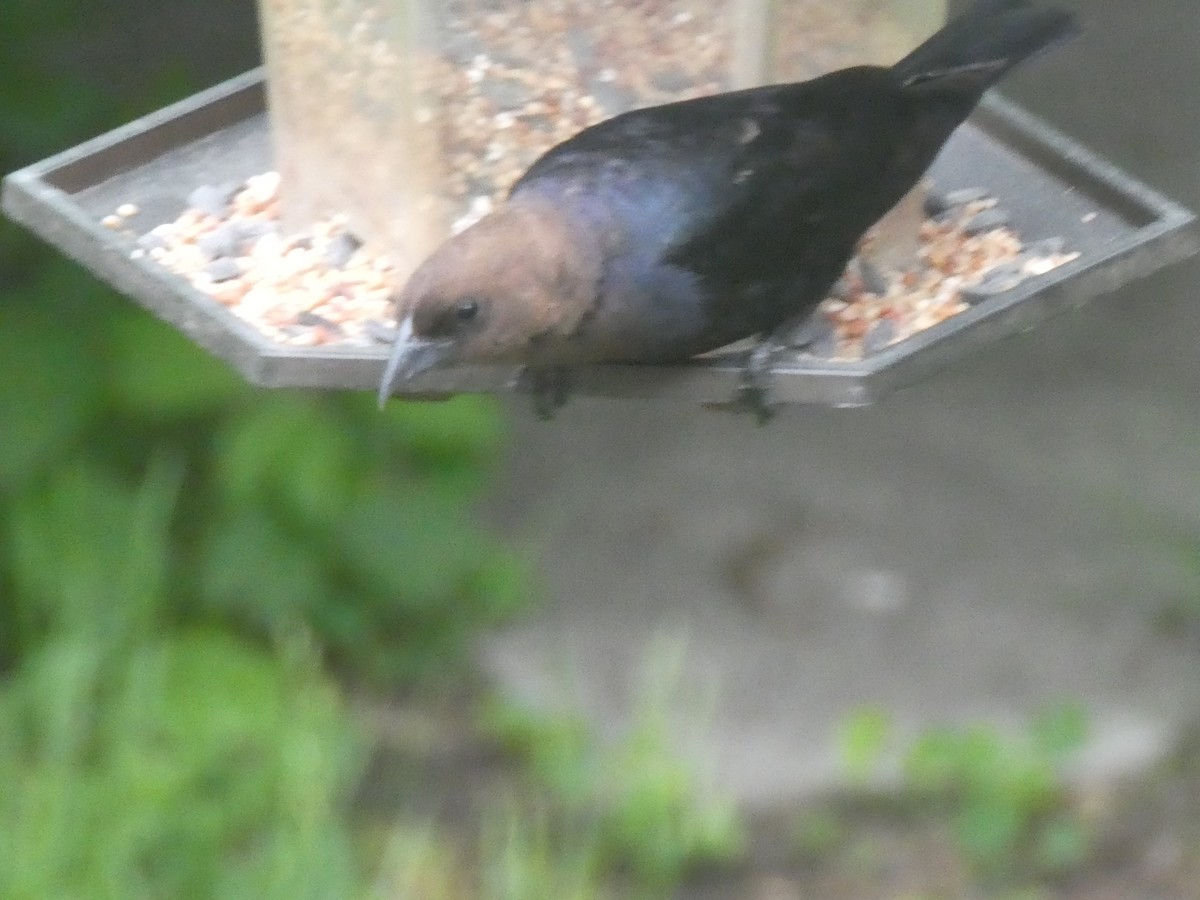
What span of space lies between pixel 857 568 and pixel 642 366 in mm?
1649

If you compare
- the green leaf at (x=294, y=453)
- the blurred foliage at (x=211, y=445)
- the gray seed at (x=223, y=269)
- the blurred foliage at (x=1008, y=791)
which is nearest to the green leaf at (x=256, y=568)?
the blurred foliage at (x=211, y=445)

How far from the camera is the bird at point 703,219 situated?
3.90ft

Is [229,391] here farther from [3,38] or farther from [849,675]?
[849,675]

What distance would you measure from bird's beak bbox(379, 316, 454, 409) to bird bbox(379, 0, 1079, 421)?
4 centimetres

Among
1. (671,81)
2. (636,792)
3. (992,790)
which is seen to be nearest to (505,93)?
(671,81)

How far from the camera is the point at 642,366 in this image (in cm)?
124

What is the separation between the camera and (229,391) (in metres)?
2.01

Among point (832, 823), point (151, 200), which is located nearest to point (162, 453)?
point (151, 200)

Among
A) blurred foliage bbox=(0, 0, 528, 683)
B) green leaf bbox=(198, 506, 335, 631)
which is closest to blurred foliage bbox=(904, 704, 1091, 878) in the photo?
blurred foliage bbox=(0, 0, 528, 683)

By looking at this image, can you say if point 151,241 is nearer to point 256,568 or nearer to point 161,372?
point 161,372

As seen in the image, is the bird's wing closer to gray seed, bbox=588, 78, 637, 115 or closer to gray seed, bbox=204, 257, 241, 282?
gray seed, bbox=588, 78, 637, 115

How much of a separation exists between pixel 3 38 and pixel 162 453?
570mm

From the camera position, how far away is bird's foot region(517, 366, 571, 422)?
1257 mm

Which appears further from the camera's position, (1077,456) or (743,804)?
(743,804)
